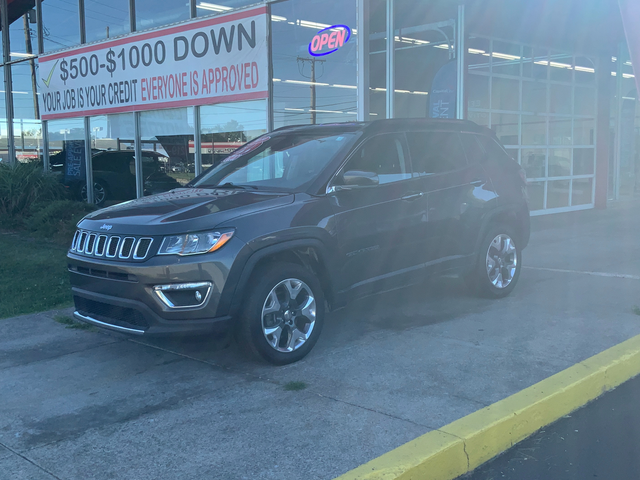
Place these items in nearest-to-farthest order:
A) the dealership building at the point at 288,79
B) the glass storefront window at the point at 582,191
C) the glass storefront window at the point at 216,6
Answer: the dealership building at the point at 288,79 < the glass storefront window at the point at 216,6 < the glass storefront window at the point at 582,191

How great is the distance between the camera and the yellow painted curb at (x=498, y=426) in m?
3.23

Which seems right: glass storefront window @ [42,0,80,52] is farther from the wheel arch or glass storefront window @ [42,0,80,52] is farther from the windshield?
the wheel arch

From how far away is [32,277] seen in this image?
8.19 metres

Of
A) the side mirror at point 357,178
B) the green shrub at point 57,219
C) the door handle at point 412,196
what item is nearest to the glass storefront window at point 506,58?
the door handle at point 412,196

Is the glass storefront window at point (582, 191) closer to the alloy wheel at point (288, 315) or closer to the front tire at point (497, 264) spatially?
the front tire at point (497, 264)

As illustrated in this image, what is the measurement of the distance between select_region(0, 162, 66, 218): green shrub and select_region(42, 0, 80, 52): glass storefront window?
3.33 metres

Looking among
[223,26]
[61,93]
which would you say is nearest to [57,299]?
[223,26]

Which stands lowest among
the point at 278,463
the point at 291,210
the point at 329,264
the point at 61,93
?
the point at 278,463

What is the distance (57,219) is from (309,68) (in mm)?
5383

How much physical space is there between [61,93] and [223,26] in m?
5.84

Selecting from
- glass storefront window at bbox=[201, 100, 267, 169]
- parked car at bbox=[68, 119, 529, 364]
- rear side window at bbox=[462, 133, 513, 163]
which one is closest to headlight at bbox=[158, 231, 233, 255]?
parked car at bbox=[68, 119, 529, 364]

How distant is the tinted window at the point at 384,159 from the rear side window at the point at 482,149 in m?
1.07

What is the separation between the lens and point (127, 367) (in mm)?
4957

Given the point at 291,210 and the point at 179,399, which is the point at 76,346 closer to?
the point at 179,399
